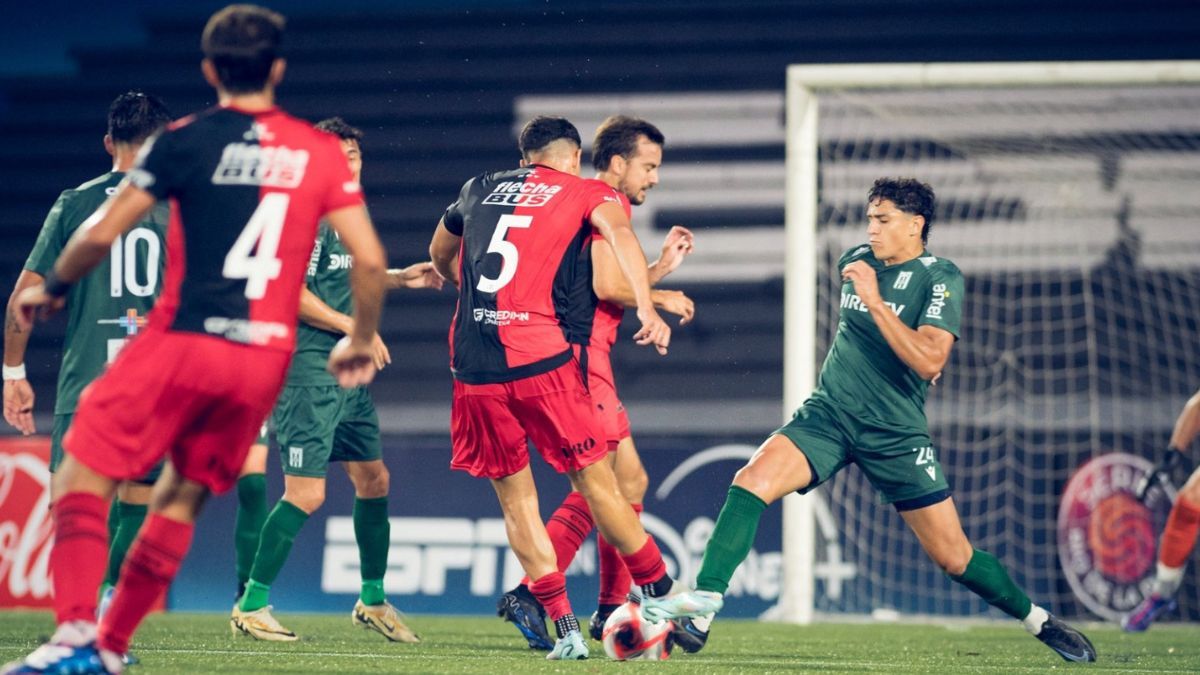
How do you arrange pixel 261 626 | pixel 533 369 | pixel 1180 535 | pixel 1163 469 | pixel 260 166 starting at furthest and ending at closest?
pixel 1180 535
pixel 1163 469
pixel 261 626
pixel 533 369
pixel 260 166

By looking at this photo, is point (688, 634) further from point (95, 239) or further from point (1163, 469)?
point (1163, 469)

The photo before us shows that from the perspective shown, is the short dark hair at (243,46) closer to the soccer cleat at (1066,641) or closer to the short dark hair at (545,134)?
the short dark hair at (545,134)

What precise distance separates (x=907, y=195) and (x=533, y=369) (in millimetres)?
1730

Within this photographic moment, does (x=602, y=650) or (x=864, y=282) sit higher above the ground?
(x=864, y=282)

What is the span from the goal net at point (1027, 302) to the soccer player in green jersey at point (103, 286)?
426cm

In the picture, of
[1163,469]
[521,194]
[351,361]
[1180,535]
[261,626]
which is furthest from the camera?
[1180,535]

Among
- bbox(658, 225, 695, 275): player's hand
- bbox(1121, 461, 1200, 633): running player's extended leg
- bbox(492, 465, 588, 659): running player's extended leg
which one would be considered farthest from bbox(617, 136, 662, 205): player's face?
bbox(1121, 461, 1200, 633): running player's extended leg

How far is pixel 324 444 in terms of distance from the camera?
6254 millimetres

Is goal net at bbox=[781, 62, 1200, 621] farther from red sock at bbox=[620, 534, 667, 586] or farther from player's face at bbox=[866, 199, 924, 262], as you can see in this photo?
red sock at bbox=[620, 534, 667, 586]

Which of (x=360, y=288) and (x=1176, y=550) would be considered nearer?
(x=360, y=288)

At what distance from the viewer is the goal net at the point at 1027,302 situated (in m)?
8.74

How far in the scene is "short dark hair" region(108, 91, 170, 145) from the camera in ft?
16.5

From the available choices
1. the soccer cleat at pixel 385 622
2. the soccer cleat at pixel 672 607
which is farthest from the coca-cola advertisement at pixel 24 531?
the soccer cleat at pixel 672 607

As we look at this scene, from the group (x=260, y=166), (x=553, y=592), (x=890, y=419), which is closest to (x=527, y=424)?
(x=553, y=592)
